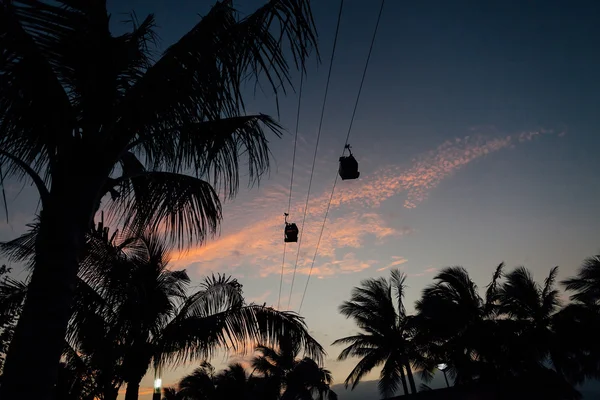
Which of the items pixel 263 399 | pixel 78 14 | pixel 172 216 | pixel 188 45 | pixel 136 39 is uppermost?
pixel 136 39

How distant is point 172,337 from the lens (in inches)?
232

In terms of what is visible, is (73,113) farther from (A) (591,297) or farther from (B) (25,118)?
(A) (591,297)

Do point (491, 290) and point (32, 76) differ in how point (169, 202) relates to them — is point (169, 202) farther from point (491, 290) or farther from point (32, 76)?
point (491, 290)

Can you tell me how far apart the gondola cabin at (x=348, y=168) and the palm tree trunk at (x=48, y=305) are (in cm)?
747

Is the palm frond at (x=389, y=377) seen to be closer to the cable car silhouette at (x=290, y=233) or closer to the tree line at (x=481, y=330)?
the tree line at (x=481, y=330)

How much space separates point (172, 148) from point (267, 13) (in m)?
1.37

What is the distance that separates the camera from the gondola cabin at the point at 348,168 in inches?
368

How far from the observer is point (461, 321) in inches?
727

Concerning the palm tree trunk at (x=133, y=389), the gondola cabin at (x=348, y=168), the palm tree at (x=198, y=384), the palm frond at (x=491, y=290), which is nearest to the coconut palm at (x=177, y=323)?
the palm tree trunk at (x=133, y=389)

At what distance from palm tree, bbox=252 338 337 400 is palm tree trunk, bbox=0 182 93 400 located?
24925 millimetres

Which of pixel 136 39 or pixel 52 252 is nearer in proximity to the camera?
pixel 52 252

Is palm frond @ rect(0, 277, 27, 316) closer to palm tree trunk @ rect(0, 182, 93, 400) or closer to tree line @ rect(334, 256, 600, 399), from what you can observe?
palm tree trunk @ rect(0, 182, 93, 400)

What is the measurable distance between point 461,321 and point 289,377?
13843 mm

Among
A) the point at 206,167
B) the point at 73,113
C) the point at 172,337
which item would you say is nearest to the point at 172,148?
the point at 206,167
